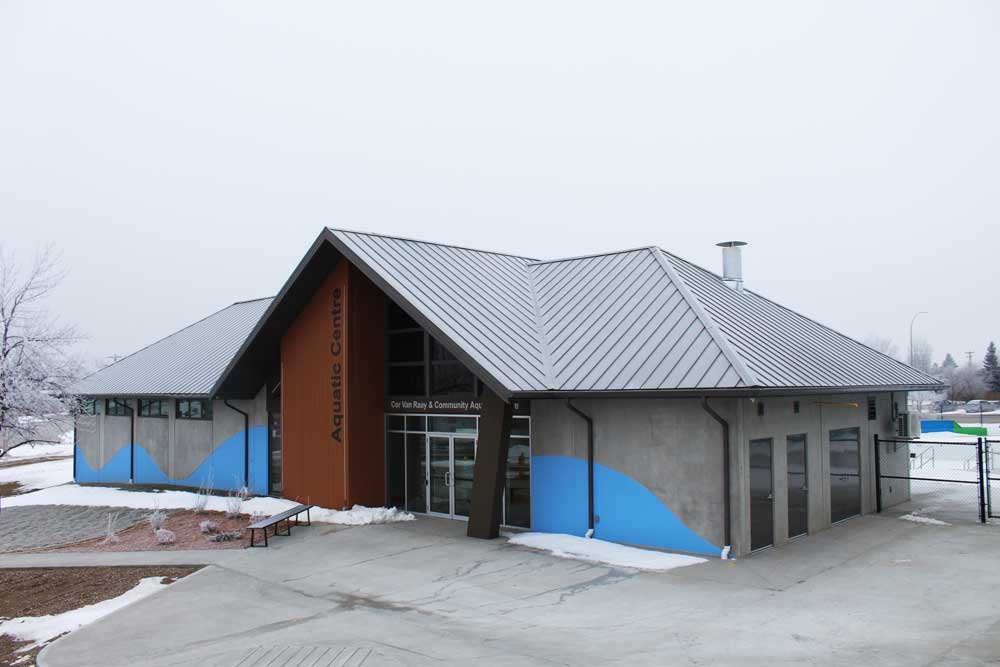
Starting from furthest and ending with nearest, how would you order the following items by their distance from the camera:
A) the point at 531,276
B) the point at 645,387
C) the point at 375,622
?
1. the point at 531,276
2. the point at 645,387
3. the point at 375,622

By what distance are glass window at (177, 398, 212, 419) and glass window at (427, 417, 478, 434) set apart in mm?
9720

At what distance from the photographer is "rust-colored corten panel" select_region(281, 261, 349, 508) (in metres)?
18.7

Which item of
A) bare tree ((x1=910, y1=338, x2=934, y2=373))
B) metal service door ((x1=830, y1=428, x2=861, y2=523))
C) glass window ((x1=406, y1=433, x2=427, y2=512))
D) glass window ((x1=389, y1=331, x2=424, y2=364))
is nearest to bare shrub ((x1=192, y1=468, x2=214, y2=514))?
glass window ((x1=406, y1=433, x2=427, y2=512))

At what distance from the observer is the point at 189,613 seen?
1162 cm

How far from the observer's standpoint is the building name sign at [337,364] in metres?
18.5

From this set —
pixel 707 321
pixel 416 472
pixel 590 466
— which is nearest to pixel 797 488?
pixel 707 321

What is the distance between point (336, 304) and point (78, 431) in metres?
16.9

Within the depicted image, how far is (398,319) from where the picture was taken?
19.3 metres

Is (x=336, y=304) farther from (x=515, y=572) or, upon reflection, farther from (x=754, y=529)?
(x=754, y=529)

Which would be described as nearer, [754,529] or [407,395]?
[754,529]

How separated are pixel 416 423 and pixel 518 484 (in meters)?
3.43

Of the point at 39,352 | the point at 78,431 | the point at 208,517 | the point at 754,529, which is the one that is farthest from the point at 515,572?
the point at 78,431

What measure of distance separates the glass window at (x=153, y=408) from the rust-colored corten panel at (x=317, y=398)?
27.3 feet

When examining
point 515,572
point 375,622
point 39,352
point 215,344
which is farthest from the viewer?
point 215,344
